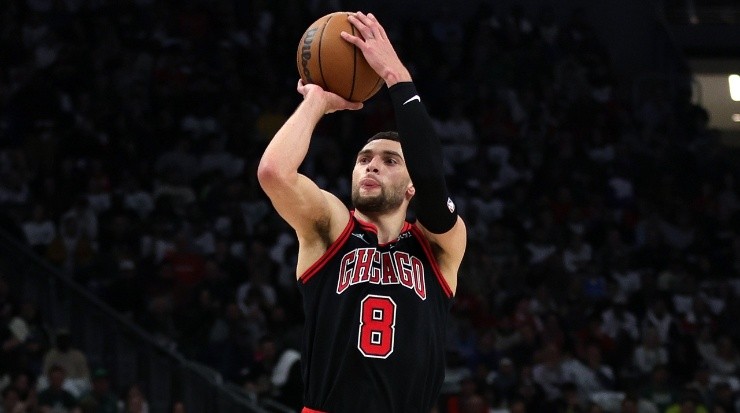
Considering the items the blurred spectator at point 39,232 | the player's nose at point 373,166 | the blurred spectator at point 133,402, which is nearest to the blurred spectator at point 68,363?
the blurred spectator at point 133,402

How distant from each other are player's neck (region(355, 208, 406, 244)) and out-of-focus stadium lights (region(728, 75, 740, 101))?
17.3m

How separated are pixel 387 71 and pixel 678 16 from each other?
16.3 meters

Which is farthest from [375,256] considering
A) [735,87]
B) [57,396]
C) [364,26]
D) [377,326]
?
[735,87]

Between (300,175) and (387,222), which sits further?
(387,222)

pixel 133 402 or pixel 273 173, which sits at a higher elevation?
pixel 273 173

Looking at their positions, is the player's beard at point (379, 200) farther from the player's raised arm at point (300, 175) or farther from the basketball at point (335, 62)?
the basketball at point (335, 62)

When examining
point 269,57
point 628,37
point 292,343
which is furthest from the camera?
point 628,37

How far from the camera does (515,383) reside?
39.6 feet

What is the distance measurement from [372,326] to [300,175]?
58 cm

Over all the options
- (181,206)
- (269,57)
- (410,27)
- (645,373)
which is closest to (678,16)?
(410,27)

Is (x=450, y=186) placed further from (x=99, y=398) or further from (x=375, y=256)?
(x=375, y=256)

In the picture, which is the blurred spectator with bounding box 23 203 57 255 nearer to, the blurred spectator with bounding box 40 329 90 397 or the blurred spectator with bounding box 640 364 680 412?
the blurred spectator with bounding box 40 329 90 397

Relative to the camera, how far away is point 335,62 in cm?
436

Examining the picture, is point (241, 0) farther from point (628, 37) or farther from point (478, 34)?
point (628, 37)
